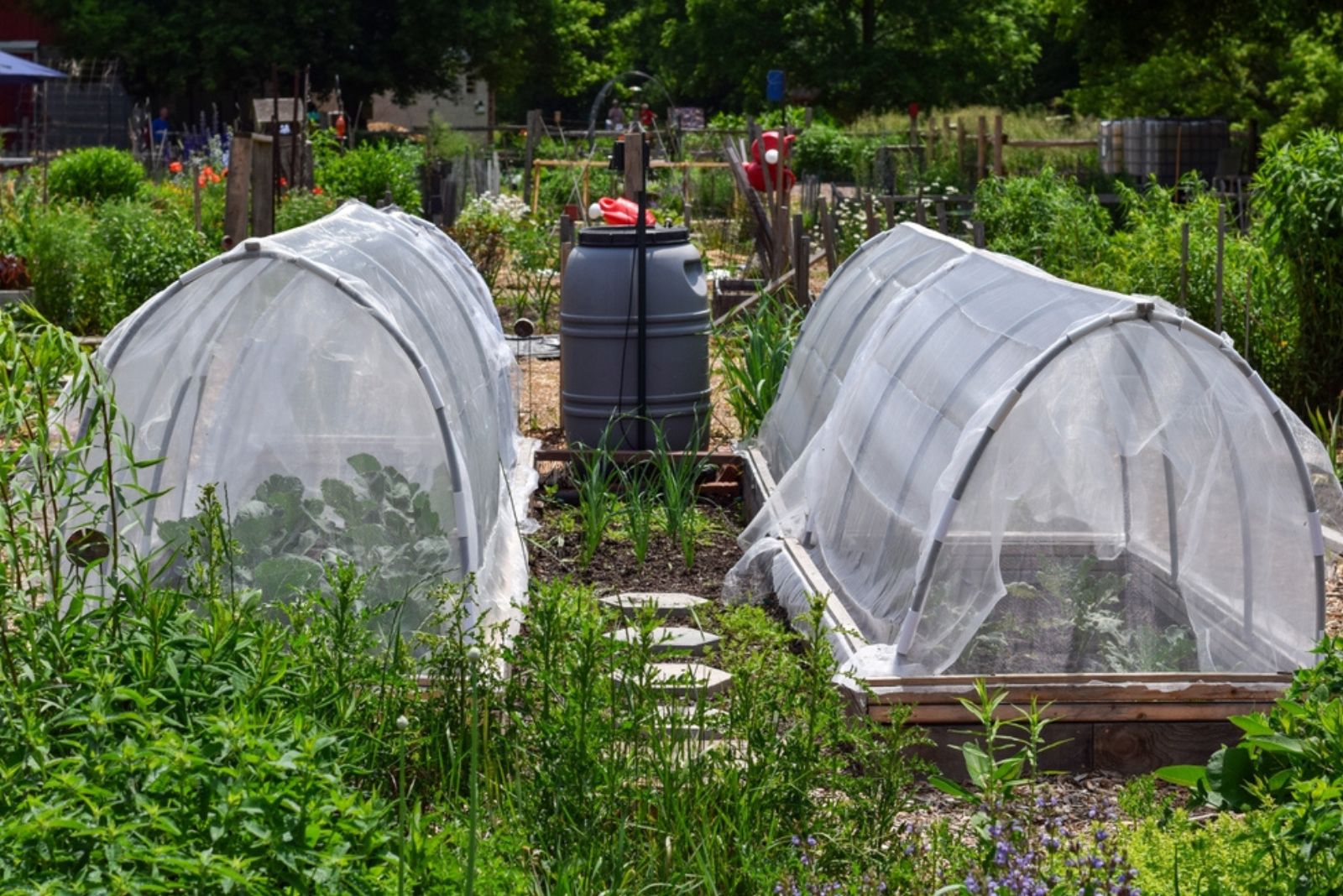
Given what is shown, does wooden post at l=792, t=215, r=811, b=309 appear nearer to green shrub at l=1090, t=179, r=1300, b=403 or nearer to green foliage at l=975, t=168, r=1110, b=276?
green shrub at l=1090, t=179, r=1300, b=403

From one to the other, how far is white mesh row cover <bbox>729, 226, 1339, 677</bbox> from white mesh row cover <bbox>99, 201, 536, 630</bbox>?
1363 mm

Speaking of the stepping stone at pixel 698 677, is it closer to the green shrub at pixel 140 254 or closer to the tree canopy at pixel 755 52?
the green shrub at pixel 140 254

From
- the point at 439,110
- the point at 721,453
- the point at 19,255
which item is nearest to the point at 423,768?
the point at 721,453

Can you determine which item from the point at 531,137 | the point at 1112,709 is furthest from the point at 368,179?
the point at 1112,709

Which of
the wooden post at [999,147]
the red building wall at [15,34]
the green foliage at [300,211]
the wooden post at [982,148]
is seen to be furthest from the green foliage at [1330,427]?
the red building wall at [15,34]

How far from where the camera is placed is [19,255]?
40.9 feet

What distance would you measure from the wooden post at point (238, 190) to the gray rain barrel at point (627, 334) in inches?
116

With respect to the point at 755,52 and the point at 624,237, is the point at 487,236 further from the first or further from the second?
the point at 755,52

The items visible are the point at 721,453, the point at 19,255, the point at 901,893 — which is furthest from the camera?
the point at 19,255

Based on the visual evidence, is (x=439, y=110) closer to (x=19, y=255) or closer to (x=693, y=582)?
(x=19, y=255)

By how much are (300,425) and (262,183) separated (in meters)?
6.98

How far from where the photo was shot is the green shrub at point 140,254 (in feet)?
38.7

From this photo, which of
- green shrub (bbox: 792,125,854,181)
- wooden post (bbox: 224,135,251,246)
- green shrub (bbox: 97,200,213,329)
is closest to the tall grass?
wooden post (bbox: 224,135,251,246)

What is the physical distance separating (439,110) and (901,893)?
1994 inches
